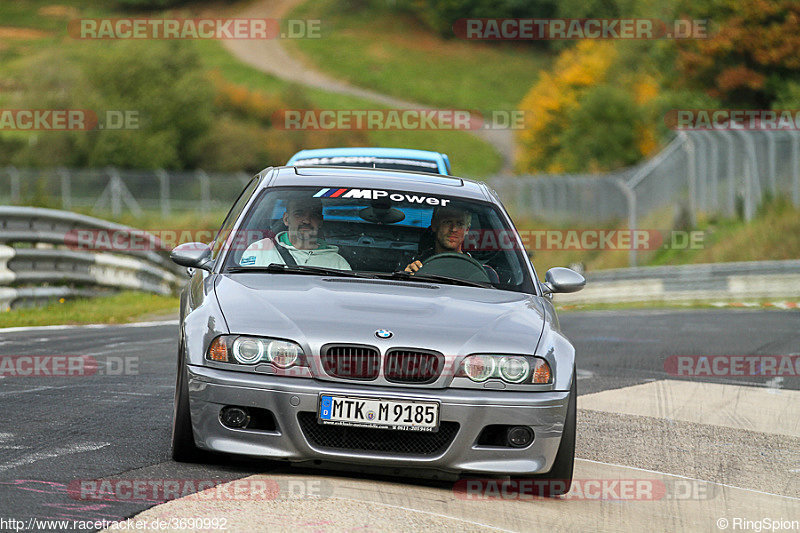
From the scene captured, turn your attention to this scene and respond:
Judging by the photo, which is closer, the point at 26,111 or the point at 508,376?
the point at 508,376

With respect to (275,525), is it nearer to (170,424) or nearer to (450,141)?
(170,424)

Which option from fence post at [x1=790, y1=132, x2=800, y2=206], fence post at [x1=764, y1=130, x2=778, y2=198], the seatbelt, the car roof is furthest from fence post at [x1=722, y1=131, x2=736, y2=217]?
the seatbelt

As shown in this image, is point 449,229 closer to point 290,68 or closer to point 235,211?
point 235,211

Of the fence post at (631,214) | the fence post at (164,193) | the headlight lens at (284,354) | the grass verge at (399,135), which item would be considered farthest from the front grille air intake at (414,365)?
the grass verge at (399,135)

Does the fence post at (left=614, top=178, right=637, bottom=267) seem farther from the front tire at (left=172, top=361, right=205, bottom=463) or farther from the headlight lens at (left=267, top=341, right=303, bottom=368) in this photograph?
the headlight lens at (left=267, top=341, right=303, bottom=368)

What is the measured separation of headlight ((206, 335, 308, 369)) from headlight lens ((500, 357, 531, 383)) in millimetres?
937

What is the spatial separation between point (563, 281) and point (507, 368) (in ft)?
4.53

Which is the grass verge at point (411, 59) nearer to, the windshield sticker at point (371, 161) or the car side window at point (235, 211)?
the windshield sticker at point (371, 161)

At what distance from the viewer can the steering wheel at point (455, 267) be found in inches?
285

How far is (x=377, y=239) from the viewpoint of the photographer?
25.0ft

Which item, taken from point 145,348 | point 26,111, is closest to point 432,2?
point 26,111

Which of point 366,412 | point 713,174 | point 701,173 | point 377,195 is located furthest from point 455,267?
point 701,173

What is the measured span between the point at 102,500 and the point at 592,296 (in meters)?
23.4

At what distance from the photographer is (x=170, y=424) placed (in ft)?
24.7
